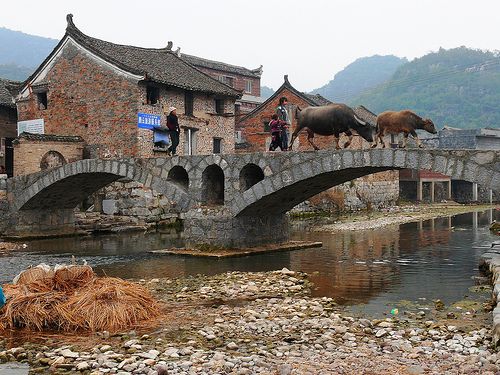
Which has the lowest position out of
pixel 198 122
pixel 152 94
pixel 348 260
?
pixel 348 260

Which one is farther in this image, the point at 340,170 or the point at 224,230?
the point at 224,230

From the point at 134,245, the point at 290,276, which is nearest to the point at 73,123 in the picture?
the point at 134,245

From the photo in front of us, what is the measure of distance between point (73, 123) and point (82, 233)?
8078 millimetres

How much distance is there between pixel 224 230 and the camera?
71.5 feet

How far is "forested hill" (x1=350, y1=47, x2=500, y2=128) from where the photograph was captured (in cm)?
10012

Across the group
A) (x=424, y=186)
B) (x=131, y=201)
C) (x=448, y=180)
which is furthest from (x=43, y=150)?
(x=448, y=180)

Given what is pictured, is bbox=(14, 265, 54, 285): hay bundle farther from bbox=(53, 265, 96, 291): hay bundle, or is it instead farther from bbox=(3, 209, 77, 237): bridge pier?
bbox=(3, 209, 77, 237): bridge pier

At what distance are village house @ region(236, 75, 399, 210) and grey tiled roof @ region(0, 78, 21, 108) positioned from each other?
1724cm

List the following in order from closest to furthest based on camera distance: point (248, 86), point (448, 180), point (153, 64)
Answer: point (153, 64)
point (448, 180)
point (248, 86)

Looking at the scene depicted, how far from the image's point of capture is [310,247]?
79.2 feet

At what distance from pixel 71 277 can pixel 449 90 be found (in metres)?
106

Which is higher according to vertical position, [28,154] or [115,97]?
[115,97]

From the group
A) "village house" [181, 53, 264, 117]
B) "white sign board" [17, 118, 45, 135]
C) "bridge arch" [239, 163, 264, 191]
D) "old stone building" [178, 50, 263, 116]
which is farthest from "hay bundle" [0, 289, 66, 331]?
"old stone building" [178, 50, 263, 116]

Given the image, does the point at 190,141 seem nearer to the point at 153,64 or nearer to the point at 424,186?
the point at 153,64
